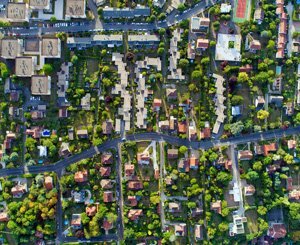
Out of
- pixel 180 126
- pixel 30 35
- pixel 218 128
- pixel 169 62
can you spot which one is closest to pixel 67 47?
pixel 30 35

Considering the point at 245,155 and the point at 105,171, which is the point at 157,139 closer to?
the point at 105,171

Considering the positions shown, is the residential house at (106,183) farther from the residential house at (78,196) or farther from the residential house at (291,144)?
the residential house at (291,144)

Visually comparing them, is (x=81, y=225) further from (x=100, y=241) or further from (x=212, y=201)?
(x=212, y=201)

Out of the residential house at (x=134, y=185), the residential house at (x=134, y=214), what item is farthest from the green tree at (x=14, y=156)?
the residential house at (x=134, y=214)

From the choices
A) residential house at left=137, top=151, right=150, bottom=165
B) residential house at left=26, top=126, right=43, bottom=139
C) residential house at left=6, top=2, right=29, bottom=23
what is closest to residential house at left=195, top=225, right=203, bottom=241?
residential house at left=137, top=151, right=150, bottom=165

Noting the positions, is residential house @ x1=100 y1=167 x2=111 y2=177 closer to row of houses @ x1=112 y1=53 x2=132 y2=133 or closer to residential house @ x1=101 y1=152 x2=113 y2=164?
residential house @ x1=101 y1=152 x2=113 y2=164
